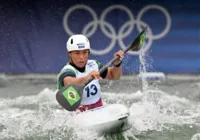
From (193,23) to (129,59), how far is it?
172 centimetres

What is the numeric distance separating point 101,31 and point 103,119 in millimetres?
5684

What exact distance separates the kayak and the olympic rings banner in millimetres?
5150

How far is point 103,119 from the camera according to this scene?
6121 mm

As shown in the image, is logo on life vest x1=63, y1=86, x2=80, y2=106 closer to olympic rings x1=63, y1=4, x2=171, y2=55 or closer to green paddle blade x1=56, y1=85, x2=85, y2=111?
green paddle blade x1=56, y1=85, x2=85, y2=111

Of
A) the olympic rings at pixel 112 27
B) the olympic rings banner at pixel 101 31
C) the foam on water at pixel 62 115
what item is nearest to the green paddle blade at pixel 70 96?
the foam on water at pixel 62 115

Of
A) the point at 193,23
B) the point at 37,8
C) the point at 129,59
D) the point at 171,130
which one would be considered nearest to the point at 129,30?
the point at 129,59

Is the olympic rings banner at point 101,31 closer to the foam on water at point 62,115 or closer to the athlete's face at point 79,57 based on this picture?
the foam on water at point 62,115

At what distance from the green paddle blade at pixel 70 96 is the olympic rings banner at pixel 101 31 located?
5.34m

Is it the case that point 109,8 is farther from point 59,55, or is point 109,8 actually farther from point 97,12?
point 59,55

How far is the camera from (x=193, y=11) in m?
11.4

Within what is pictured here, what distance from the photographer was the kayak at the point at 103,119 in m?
6.09

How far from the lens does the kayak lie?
609cm

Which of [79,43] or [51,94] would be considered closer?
[79,43]

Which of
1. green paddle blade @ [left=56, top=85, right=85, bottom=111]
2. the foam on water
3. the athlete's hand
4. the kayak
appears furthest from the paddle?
the athlete's hand
